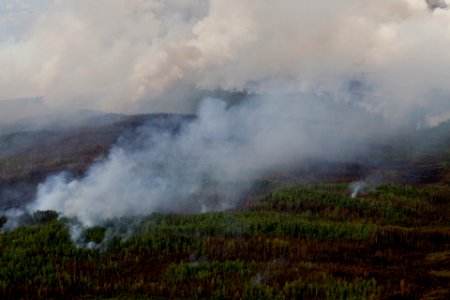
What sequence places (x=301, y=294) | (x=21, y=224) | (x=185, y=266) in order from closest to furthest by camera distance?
(x=301, y=294), (x=185, y=266), (x=21, y=224)

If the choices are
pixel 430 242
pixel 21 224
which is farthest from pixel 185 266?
pixel 430 242

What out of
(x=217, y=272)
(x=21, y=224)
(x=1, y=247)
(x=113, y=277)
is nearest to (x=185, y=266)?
(x=217, y=272)

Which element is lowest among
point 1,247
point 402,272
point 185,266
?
point 402,272

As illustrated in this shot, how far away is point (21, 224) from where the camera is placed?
7151 inches

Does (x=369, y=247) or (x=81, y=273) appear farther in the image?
(x=369, y=247)

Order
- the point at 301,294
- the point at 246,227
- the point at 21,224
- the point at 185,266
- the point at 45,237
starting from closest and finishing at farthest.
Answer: the point at 301,294 → the point at 185,266 → the point at 45,237 → the point at 21,224 → the point at 246,227

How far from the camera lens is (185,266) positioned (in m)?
141

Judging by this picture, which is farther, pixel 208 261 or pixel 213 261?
pixel 208 261

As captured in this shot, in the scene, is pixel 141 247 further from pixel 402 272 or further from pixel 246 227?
pixel 402 272

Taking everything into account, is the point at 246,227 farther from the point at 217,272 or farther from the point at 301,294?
the point at 301,294

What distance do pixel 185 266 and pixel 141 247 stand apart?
81.5ft

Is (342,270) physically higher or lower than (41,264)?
lower

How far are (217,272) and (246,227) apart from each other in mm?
58735

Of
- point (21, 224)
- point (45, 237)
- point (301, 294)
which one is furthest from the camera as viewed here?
point (21, 224)
